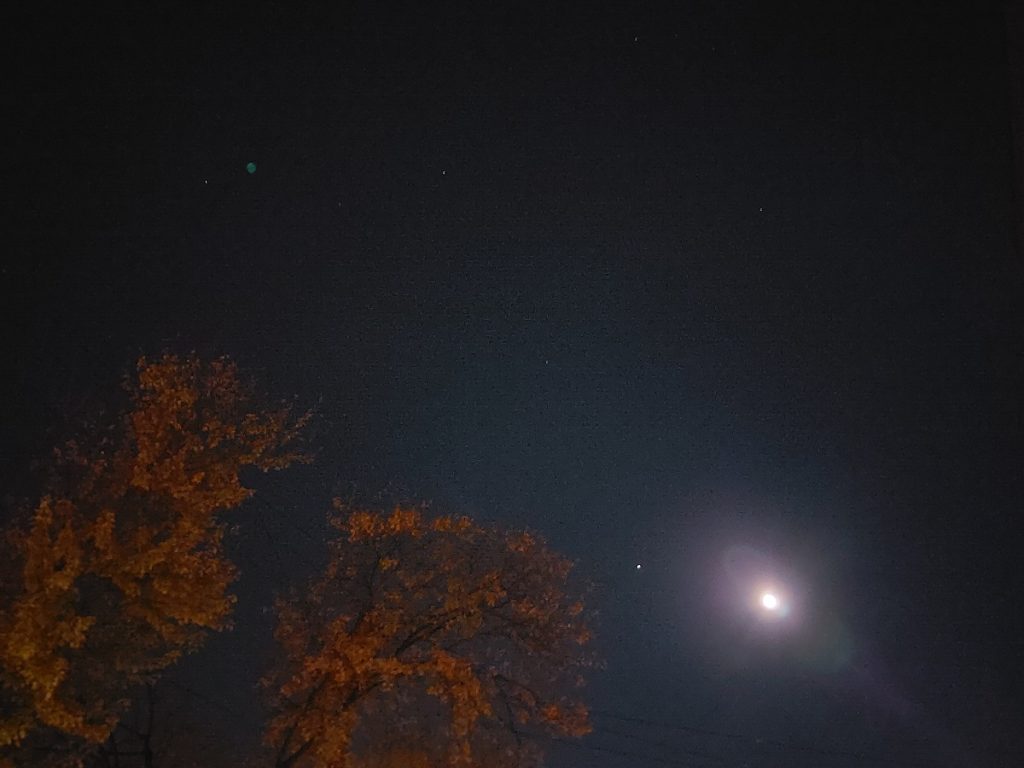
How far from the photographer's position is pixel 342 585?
12016mm

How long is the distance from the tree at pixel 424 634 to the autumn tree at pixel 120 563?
172 centimetres

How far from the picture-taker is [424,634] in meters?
11.5

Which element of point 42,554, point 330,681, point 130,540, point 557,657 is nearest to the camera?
point 42,554

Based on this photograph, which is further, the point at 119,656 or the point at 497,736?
the point at 497,736

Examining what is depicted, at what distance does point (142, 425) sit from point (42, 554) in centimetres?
198

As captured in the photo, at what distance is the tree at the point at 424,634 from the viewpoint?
→ 11.3 m

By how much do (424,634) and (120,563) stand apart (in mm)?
4478

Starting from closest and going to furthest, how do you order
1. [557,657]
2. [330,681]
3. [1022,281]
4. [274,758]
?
1. [1022,281]
2. [330,681]
3. [557,657]
4. [274,758]

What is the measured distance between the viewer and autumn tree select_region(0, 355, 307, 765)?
9.02m

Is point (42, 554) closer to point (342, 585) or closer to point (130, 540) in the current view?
point (130, 540)

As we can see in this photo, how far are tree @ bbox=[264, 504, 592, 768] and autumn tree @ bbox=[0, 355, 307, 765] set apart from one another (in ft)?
5.64

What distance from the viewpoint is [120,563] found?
9.36 meters

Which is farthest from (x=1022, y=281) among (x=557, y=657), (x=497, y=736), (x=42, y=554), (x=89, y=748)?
(x=89, y=748)

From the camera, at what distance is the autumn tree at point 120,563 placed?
9.02 meters
